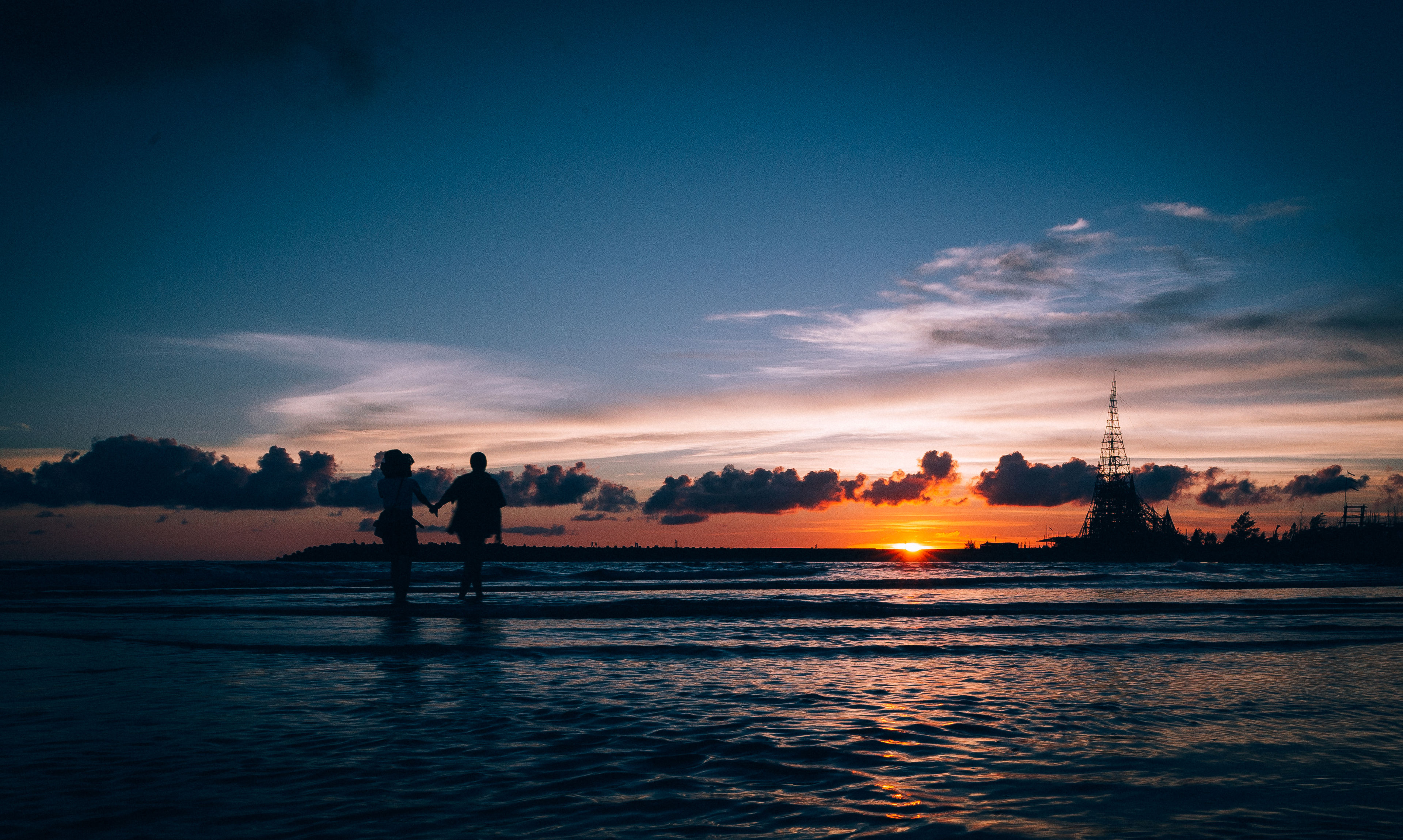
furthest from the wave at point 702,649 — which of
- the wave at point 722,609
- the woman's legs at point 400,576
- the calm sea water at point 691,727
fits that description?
the woman's legs at point 400,576

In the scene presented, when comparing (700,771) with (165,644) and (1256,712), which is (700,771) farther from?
(165,644)

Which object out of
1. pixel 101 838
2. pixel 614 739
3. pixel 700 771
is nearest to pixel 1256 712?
pixel 700 771

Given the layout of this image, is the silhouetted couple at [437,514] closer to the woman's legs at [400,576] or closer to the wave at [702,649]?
the woman's legs at [400,576]

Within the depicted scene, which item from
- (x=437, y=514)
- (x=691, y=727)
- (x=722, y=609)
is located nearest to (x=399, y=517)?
(x=437, y=514)

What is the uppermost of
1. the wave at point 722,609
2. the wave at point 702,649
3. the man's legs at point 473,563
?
the man's legs at point 473,563

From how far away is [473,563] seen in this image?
1405 centimetres

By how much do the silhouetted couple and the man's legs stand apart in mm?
12

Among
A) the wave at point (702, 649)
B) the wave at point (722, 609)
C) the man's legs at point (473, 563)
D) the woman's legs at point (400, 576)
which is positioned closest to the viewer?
the wave at point (702, 649)

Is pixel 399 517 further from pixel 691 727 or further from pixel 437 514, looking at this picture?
pixel 691 727

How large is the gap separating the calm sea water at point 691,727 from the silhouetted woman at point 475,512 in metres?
1.88

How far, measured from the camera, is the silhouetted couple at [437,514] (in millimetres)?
13211

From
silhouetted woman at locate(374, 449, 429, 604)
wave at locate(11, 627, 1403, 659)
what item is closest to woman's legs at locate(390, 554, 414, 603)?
silhouetted woman at locate(374, 449, 429, 604)

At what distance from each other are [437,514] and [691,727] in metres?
9.54

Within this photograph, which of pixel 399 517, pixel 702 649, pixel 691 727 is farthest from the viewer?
pixel 399 517
